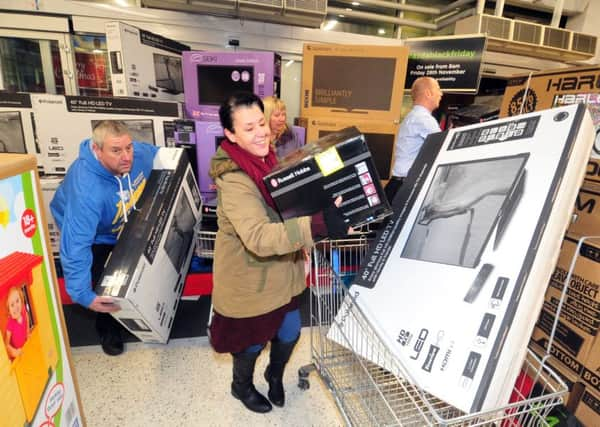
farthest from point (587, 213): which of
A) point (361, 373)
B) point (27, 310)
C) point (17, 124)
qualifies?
point (17, 124)

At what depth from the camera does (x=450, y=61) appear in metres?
3.31

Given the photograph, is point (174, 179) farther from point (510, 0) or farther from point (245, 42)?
point (510, 0)

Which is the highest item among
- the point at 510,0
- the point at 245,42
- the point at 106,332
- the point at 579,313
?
the point at 510,0

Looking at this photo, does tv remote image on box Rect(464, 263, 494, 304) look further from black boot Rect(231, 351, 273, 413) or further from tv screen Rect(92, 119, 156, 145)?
tv screen Rect(92, 119, 156, 145)

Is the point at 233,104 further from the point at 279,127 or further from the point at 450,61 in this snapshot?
the point at 450,61

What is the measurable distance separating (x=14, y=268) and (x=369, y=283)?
2.67 feet

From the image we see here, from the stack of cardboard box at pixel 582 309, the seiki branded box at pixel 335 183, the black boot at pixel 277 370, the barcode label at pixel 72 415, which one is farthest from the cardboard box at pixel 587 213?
the barcode label at pixel 72 415

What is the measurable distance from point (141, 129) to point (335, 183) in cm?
165

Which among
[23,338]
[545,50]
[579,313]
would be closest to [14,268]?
[23,338]

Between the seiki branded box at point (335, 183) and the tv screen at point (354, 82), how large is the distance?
163 cm

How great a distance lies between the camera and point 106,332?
71.1 inches

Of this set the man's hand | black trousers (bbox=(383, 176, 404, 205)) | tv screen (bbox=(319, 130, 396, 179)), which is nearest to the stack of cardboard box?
black trousers (bbox=(383, 176, 404, 205))

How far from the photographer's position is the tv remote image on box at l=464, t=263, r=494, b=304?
0.73 meters

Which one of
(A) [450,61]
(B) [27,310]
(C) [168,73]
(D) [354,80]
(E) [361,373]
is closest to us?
(B) [27,310]
